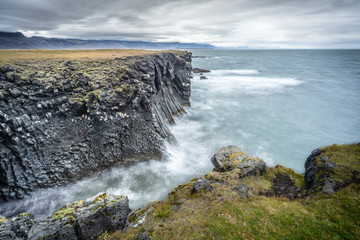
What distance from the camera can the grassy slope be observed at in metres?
10.2

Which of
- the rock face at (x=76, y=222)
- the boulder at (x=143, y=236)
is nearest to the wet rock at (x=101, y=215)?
the rock face at (x=76, y=222)

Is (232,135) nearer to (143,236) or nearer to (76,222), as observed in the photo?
(143,236)

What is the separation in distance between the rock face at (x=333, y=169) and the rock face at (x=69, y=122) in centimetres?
1921

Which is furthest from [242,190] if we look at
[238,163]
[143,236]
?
[143,236]

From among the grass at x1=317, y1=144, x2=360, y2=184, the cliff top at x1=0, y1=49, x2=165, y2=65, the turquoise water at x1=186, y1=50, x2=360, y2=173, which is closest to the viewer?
the grass at x1=317, y1=144, x2=360, y2=184

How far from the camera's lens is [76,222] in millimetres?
12703

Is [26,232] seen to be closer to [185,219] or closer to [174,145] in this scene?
[185,219]

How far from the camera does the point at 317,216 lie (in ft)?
36.2

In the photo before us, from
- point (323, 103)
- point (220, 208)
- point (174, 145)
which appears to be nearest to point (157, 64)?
point (174, 145)

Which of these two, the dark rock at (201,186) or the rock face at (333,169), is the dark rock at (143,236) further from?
the rock face at (333,169)

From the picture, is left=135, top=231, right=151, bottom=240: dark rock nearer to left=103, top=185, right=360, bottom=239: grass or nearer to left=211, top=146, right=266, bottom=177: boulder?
left=103, top=185, right=360, bottom=239: grass

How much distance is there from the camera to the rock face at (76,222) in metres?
12.0

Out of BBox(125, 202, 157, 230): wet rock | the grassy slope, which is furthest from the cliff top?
the grassy slope

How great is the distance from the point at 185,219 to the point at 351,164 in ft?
49.2
